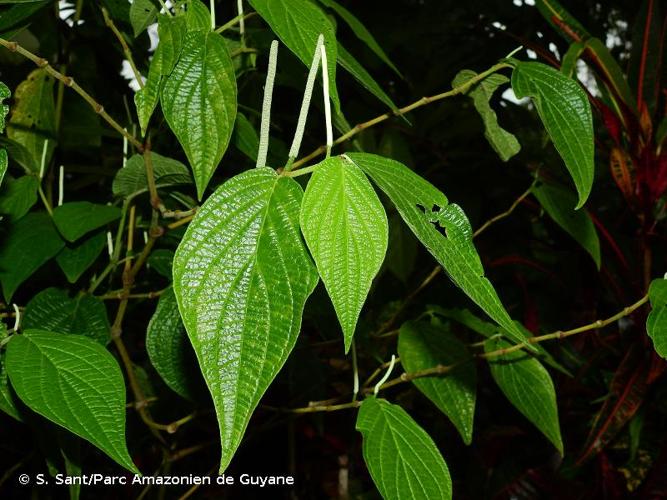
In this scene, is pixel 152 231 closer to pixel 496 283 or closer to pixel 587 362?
Answer: pixel 587 362

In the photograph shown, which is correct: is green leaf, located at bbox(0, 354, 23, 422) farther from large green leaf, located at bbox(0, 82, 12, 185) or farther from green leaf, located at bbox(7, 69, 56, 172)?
green leaf, located at bbox(7, 69, 56, 172)

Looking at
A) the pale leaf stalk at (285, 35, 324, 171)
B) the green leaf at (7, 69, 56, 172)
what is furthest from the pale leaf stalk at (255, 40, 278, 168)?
the green leaf at (7, 69, 56, 172)

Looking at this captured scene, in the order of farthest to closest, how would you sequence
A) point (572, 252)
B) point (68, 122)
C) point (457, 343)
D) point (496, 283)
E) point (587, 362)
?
1. point (496, 283)
2. point (572, 252)
3. point (587, 362)
4. point (68, 122)
5. point (457, 343)

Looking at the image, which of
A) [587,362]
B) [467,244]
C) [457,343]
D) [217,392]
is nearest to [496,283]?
[587,362]

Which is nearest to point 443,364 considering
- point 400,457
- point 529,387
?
point 529,387

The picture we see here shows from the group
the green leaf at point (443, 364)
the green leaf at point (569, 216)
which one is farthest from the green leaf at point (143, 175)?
the green leaf at point (569, 216)

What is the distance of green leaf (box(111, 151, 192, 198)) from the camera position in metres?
0.51

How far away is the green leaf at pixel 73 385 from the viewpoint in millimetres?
324

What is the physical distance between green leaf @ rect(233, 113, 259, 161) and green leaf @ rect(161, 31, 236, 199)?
0.38 feet

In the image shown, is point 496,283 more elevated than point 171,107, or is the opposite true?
point 171,107

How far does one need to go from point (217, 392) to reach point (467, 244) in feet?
0.49

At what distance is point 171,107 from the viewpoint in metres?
0.36

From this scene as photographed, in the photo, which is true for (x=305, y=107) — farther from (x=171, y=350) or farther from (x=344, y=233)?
(x=171, y=350)

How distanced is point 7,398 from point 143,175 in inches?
7.8
